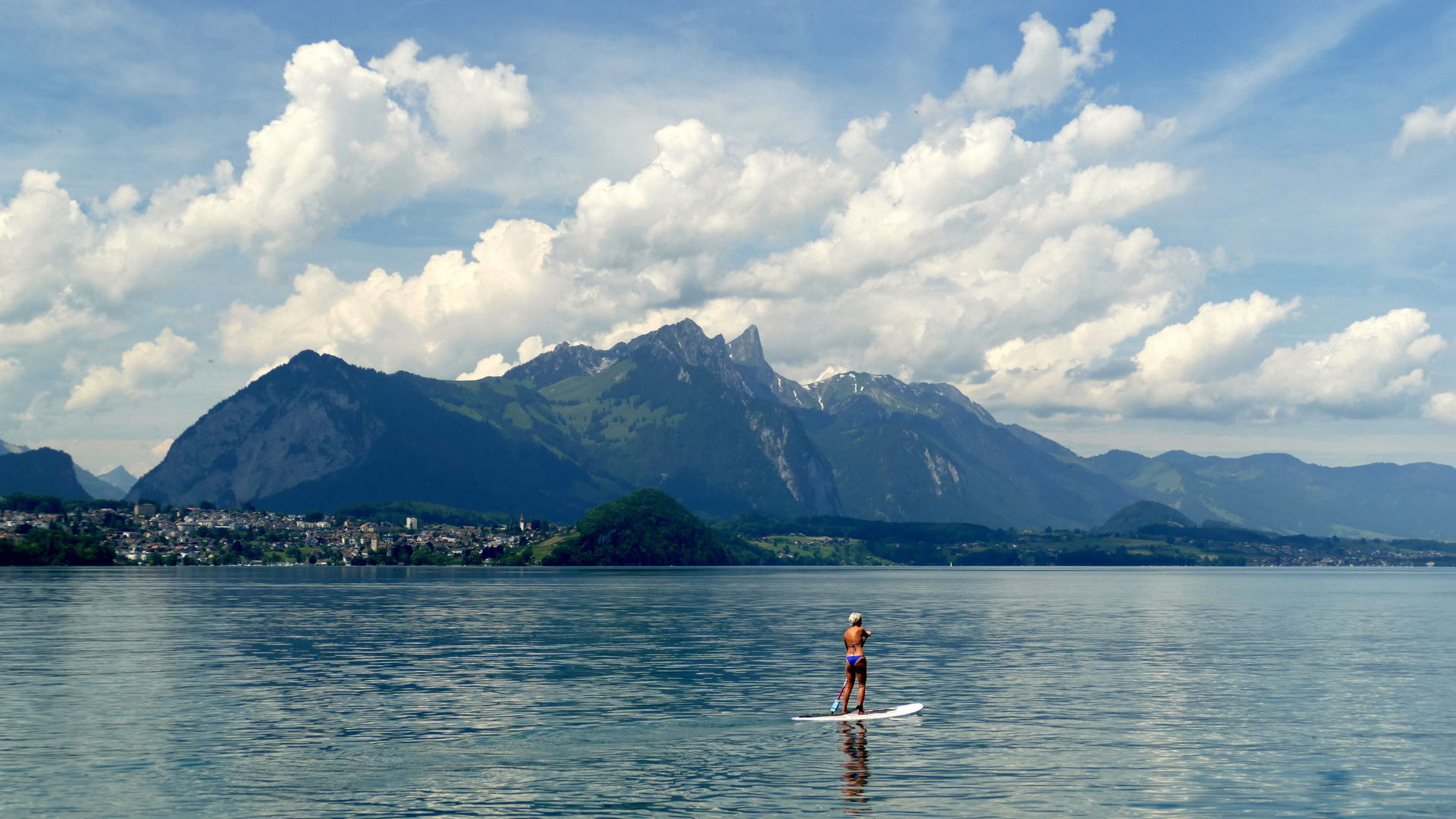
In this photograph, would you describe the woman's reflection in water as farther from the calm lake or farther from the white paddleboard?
the white paddleboard

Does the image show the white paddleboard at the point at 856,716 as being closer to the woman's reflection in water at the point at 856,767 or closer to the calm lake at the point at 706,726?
the woman's reflection in water at the point at 856,767

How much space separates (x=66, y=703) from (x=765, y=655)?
167 ft

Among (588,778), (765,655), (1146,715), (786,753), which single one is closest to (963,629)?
(765,655)

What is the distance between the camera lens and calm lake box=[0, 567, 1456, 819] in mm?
39094

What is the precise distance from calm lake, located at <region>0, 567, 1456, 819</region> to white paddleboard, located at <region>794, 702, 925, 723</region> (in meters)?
0.60

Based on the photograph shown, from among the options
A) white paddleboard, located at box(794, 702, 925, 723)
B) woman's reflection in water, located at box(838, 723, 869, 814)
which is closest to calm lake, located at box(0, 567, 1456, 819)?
woman's reflection in water, located at box(838, 723, 869, 814)

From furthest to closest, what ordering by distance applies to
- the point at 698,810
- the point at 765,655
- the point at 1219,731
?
the point at 765,655
the point at 1219,731
the point at 698,810

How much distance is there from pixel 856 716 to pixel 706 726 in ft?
25.1

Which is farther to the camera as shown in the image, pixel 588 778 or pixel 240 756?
pixel 240 756

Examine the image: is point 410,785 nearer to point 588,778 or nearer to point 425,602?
point 588,778

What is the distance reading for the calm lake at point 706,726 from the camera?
39094 mm

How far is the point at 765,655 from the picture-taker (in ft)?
305

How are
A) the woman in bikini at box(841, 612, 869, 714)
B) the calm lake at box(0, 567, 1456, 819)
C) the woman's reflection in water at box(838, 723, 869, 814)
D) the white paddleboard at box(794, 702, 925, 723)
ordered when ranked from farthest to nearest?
1. the woman in bikini at box(841, 612, 869, 714)
2. the white paddleboard at box(794, 702, 925, 723)
3. the calm lake at box(0, 567, 1456, 819)
4. the woman's reflection in water at box(838, 723, 869, 814)

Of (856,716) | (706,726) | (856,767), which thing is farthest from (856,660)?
(856,767)
